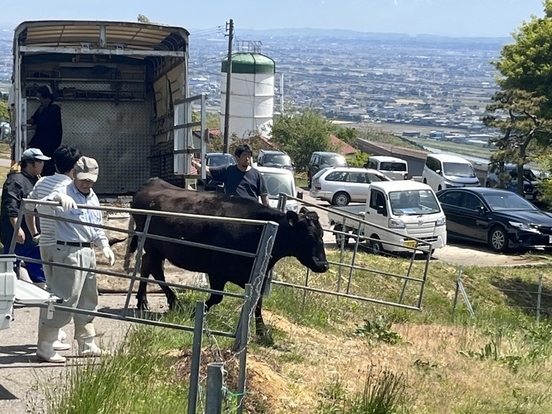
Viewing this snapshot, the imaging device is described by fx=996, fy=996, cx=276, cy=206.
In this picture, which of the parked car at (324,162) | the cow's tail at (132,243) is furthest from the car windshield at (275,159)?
the cow's tail at (132,243)

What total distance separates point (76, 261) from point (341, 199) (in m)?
28.5

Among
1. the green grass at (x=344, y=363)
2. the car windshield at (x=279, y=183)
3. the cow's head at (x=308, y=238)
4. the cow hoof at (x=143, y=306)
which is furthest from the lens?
the car windshield at (x=279, y=183)

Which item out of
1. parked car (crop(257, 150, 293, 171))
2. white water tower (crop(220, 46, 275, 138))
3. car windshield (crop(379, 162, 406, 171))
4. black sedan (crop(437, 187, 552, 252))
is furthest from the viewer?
white water tower (crop(220, 46, 275, 138))

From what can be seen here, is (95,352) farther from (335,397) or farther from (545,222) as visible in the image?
(545,222)

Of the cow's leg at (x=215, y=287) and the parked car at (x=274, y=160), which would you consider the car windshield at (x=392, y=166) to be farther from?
the cow's leg at (x=215, y=287)

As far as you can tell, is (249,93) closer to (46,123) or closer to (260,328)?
(46,123)

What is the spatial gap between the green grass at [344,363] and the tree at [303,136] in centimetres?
4308

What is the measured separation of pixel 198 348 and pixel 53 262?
274 centimetres

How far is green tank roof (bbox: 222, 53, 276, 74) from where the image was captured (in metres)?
74.8

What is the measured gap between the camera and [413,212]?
23.5 metres

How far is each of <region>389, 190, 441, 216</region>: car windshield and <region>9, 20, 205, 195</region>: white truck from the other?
30.4 feet

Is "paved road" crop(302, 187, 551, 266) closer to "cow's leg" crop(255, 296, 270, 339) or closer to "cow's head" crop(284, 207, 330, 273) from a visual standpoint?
"cow's head" crop(284, 207, 330, 273)

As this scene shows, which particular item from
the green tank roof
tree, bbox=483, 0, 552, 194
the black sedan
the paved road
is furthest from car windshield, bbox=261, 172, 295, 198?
the green tank roof

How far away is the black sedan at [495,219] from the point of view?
23.7 m
